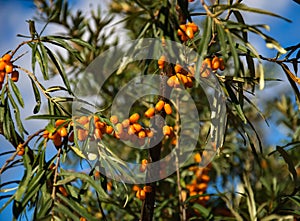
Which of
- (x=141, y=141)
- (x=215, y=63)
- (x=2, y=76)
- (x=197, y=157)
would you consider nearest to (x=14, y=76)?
(x=2, y=76)

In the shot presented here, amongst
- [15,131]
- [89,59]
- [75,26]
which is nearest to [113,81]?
[89,59]

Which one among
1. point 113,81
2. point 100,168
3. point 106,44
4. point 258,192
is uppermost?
point 106,44

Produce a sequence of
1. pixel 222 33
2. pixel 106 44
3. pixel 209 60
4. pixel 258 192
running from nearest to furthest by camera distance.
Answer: pixel 222 33, pixel 209 60, pixel 258 192, pixel 106 44

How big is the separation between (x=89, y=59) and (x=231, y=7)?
88 cm

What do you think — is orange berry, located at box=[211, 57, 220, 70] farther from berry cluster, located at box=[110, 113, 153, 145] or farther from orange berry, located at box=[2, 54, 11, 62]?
orange berry, located at box=[2, 54, 11, 62]

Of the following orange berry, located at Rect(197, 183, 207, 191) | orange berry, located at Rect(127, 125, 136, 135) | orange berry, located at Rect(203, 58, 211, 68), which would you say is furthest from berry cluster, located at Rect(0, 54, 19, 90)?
orange berry, located at Rect(197, 183, 207, 191)

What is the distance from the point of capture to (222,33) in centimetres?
69

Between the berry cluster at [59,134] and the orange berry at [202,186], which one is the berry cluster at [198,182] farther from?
the berry cluster at [59,134]

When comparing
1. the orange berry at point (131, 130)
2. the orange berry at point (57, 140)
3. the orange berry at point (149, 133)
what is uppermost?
the orange berry at point (149, 133)

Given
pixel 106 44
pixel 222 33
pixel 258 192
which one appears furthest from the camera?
pixel 106 44

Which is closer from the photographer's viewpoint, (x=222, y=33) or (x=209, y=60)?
(x=222, y=33)

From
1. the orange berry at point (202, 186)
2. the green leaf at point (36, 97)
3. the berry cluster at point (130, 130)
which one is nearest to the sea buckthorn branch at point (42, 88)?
the green leaf at point (36, 97)

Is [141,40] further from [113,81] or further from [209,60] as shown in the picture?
[113,81]

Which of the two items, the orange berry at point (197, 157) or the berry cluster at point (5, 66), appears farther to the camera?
the orange berry at point (197, 157)
